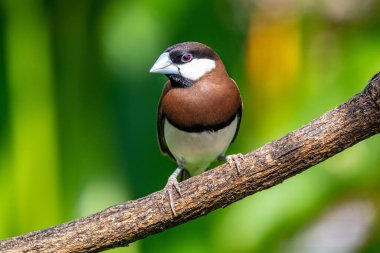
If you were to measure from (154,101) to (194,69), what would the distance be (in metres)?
0.91

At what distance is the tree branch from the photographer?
2.66 metres

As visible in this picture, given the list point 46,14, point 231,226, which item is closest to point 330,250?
point 231,226

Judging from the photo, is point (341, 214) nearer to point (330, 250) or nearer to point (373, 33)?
point (330, 250)

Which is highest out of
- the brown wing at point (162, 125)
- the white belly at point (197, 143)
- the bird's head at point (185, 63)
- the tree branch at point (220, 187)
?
the bird's head at point (185, 63)

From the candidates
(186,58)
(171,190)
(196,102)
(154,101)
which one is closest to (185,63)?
(186,58)

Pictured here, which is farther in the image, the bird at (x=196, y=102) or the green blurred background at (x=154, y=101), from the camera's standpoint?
the green blurred background at (x=154, y=101)

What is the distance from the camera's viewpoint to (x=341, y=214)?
15.8 ft

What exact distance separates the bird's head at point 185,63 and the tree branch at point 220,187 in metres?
0.55

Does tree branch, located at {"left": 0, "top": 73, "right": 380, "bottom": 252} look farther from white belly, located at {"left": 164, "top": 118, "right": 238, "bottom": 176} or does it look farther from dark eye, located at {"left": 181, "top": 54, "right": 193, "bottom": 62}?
dark eye, located at {"left": 181, "top": 54, "right": 193, "bottom": 62}

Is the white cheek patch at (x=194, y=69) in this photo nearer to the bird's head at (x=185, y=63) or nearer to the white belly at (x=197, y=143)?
the bird's head at (x=185, y=63)

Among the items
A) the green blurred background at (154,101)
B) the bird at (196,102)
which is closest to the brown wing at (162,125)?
the bird at (196,102)

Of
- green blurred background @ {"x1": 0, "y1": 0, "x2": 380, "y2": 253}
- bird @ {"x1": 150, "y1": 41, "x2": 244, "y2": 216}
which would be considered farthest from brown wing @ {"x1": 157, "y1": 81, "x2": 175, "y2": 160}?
green blurred background @ {"x1": 0, "y1": 0, "x2": 380, "y2": 253}

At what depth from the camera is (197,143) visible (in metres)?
3.31

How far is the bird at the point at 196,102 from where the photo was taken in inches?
126
